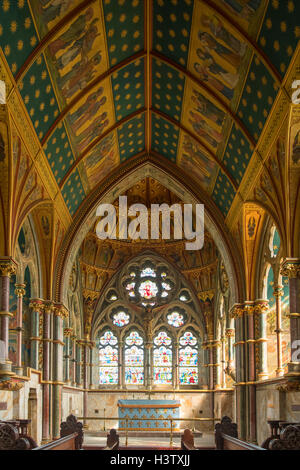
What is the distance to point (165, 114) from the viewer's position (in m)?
22.7

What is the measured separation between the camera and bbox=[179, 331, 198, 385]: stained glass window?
33.7 meters

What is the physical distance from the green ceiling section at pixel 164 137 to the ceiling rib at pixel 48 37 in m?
7.89

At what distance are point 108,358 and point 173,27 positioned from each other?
21.0 metres

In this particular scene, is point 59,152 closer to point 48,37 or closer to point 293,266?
point 48,37

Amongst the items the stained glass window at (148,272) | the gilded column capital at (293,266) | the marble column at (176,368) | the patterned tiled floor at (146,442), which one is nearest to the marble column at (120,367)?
the marble column at (176,368)

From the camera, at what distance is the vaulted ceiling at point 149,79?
1490cm

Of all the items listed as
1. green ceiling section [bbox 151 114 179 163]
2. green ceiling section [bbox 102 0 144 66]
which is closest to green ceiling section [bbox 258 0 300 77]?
green ceiling section [bbox 102 0 144 66]

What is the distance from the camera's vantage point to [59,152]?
20.6 m

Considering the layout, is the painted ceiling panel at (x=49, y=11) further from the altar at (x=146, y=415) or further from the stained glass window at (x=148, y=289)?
the stained glass window at (x=148, y=289)

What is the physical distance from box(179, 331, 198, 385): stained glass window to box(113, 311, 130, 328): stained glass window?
3190mm

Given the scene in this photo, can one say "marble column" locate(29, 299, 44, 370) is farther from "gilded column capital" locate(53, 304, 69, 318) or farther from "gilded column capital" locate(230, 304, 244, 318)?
"gilded column capital" locate(230, 304, 244, 318)

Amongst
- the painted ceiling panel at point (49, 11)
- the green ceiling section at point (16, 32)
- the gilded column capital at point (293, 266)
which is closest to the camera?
the green ceiling section at point (16, 32)

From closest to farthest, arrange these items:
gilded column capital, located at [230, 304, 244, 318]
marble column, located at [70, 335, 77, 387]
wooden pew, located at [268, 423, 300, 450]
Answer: wooden pew, located at [268, 423, 300, 450]
gilded column capital, located at [230, 304, 244, 318]
marble column, located at [70, 335, 77, 387]
